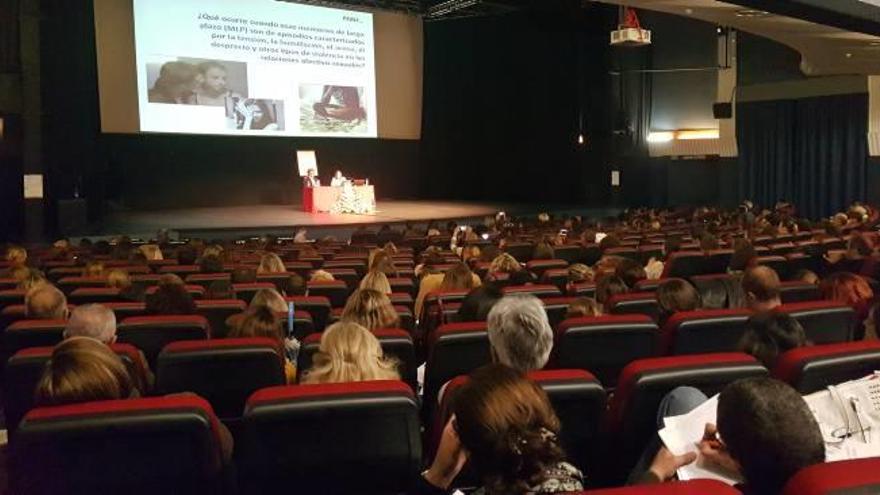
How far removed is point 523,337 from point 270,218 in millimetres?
14095

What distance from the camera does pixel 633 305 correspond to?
423 centimetres

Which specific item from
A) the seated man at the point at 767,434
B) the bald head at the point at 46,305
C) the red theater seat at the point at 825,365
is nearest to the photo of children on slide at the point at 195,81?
the bald head at the point at 46,305

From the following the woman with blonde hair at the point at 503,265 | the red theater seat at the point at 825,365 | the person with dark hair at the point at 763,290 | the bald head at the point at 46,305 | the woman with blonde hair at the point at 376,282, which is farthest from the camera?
the woman with blonde hair at the point at 503,265

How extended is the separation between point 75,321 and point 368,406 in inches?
79.3

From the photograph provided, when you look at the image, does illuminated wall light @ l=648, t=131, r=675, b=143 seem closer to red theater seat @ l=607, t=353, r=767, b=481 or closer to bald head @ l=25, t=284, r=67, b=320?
bald head @ l=25, t=284, r=67, b=320

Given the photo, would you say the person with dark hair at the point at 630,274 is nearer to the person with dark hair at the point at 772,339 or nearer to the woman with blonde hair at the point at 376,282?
the woman with blonde hair at the point at 376,282

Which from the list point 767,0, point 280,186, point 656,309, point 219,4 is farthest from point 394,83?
point 656,309

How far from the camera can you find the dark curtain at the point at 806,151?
17.4m

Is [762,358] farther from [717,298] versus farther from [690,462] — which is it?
[717,298]

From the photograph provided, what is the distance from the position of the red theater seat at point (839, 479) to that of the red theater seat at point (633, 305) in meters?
2.87

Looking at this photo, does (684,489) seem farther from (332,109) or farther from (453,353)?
(332,109)

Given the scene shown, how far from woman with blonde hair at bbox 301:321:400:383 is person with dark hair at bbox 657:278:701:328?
69.0 inches

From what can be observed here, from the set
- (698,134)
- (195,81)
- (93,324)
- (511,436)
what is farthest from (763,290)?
(698,134)

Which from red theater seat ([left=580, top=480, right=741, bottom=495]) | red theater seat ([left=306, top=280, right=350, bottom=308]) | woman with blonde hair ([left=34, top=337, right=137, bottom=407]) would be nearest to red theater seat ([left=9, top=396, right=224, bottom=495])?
woman with blonde hair ([left=34, top=337, right=137, bottom=407])
